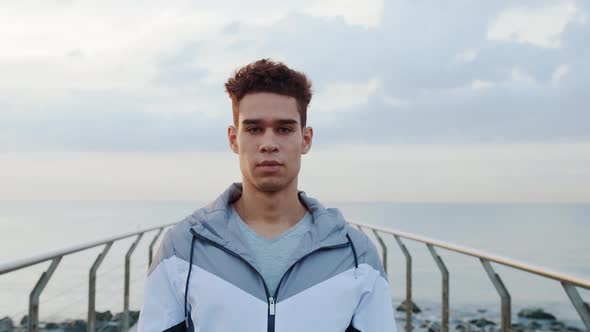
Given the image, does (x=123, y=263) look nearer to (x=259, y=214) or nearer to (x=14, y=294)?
(x=14, y=294)

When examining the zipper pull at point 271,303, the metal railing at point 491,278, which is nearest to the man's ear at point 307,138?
the zipper pull at point 271,303

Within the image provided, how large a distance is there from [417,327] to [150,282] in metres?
3.48

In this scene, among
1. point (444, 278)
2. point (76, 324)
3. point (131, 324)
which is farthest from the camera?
point (131, 324)

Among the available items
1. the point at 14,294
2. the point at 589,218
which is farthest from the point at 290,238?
the point at 589,218

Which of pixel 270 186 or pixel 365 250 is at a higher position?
pixel 270 186

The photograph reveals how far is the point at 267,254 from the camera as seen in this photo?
1552 millimetres

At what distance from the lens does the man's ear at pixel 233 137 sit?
67.0 inches

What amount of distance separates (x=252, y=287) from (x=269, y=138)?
0.39m

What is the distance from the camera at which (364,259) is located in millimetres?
1562

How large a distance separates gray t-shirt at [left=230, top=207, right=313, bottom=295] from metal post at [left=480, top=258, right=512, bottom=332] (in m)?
1.05

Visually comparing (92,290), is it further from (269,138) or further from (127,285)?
(269,138)

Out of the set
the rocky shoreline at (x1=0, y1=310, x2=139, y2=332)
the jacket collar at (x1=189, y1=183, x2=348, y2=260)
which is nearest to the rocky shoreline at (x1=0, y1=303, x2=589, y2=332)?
the rocky shoreline at (x1=0, y1=310, x2=139, y2=332)

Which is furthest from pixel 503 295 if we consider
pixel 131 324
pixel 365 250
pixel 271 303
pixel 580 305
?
pixel 131 324

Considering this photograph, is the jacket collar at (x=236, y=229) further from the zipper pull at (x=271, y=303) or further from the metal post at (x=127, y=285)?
the metal post at (x=127, y=285)
